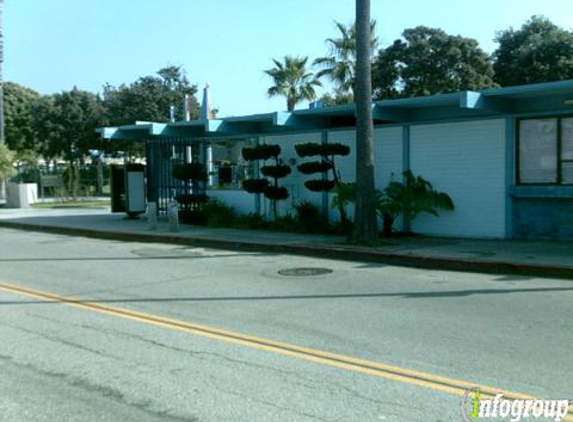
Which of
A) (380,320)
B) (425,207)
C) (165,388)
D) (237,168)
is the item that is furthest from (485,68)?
(165,388)

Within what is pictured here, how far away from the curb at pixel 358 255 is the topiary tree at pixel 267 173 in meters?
2.88

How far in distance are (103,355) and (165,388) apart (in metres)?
1.28

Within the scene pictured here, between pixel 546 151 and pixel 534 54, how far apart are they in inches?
1209

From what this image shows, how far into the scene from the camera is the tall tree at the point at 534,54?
41594 mm

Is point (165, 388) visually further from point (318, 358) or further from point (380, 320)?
point (380, 320)

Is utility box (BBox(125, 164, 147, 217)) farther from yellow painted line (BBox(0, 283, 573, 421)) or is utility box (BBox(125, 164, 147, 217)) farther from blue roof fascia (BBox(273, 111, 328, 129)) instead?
yellow painted line (BBox(0, 283, 573, 421))

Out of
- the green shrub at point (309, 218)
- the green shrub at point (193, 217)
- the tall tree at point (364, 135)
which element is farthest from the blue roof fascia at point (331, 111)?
the green shrub at point (193, 217)

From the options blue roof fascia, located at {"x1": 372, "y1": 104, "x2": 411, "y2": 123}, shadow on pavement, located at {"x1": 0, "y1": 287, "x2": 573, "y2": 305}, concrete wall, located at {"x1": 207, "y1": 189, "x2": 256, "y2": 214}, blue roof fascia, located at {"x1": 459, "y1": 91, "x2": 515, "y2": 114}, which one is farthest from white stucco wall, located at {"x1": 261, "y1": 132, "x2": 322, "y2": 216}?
shadow on pavement, located at {"x1": 0, "y1": 287, "x2": 573, "y2": 305}

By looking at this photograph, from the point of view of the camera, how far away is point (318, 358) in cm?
621

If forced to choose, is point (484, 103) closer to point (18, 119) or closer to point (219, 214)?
point (219, 214)

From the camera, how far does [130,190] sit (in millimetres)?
23047

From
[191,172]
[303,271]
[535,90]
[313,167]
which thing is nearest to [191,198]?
[191,172]

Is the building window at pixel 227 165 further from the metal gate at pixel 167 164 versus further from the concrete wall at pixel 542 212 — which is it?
the concrete wall at pixel 542 212

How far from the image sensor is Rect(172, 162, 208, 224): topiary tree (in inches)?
811
